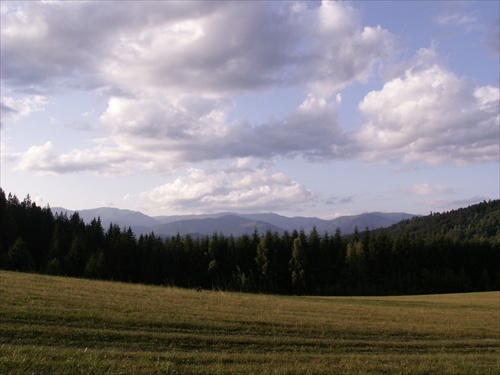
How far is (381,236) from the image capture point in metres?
88.7

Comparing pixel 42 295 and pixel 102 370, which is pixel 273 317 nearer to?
pixel 42 295

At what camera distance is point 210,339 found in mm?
14703

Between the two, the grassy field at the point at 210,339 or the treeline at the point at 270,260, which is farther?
the treeline at the point at 270,260

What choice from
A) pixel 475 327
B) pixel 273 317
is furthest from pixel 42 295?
pixel 475 327

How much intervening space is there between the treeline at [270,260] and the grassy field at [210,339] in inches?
2175

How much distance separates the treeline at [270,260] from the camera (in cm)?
7900

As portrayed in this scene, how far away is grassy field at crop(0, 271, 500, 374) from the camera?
10852 millimetres

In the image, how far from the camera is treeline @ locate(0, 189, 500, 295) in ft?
259

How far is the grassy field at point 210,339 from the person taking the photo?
10.9 metres

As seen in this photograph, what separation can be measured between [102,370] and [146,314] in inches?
342

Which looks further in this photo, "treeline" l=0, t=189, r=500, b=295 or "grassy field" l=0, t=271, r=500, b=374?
"treeline" l=0, t=189, r=500, b=295

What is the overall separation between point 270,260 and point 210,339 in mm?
68232

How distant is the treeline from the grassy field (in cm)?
5524

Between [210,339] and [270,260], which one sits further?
[270,260]
